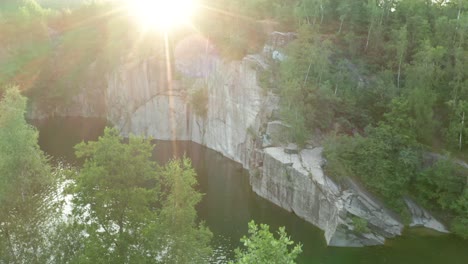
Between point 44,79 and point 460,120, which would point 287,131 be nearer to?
point 460,120

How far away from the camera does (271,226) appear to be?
3338cm

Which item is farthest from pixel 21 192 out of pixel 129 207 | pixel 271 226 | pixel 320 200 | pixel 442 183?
pixel 442 183

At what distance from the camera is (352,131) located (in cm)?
3828

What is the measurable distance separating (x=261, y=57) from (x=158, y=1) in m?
24.6

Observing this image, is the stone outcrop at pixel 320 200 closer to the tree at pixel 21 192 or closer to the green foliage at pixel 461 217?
the green foliage at pixel 461 217

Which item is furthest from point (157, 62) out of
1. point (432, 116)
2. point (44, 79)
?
point (432, 116)

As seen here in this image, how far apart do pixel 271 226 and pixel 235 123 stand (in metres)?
19.1

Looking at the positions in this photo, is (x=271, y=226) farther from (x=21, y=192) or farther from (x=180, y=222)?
(x=21, y=192)

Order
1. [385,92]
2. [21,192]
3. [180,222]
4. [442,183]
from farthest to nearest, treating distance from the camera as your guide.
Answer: [385,92] → [442,183] → [21,192] → [180,222]

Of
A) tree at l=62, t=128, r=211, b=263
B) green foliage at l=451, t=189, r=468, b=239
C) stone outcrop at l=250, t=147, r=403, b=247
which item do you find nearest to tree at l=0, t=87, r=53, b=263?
tree at l=62, t=128, r=211, b=263

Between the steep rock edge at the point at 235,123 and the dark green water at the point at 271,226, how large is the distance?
3.17 feet

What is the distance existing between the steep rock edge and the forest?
173 cm

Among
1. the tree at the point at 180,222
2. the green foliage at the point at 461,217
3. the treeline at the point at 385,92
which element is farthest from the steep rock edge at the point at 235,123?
the green foliage at the point at 461,217

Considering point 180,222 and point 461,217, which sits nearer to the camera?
point 180,222
